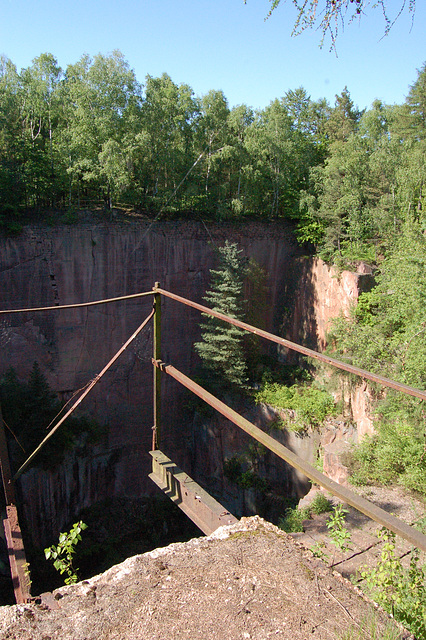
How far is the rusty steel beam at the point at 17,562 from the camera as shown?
10.9 ft

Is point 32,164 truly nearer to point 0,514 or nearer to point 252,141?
point 252,141

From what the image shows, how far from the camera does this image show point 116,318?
50.3 ft

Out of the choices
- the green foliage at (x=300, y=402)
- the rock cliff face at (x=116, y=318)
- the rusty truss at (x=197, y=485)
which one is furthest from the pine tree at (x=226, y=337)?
the rusty truss at (x=197, y=485)

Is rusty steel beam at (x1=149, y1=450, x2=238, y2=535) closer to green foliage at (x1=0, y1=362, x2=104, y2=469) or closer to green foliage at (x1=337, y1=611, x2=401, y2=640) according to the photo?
green foliage at (x1=337, y1=611, x2=401, y2=640)

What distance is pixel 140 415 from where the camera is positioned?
1620 cm

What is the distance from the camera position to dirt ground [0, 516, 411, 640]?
9.12 feet

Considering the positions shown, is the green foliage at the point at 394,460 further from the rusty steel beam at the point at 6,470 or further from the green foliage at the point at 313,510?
the rusty steel beam at the point at 6,470

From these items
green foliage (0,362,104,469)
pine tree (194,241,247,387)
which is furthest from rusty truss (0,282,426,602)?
pine tree (194,241,247,387)

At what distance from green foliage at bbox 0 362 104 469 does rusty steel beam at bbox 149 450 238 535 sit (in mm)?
9444

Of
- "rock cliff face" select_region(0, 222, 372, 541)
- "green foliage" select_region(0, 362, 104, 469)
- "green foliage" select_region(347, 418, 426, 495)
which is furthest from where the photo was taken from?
"rock cliff face" select_region(0, 222, 372, 541)

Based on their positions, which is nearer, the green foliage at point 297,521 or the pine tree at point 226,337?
the green foliage at point 297,521

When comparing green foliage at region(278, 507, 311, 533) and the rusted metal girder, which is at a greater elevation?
the rusted metal girder

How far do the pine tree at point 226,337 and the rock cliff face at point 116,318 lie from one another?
59.0 inches

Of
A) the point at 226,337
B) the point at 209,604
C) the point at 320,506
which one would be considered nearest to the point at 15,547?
the point at 209,604
